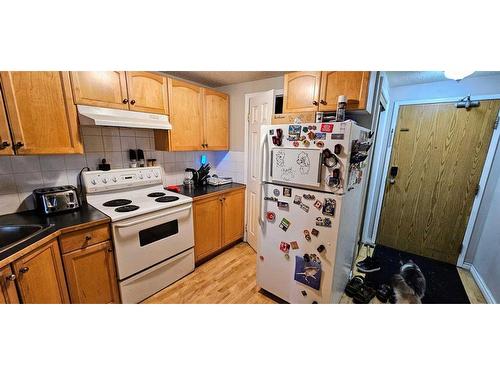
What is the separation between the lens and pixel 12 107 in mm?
1253

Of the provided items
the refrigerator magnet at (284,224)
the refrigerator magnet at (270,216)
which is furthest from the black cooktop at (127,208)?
the refrigerator magnet at (284,224)

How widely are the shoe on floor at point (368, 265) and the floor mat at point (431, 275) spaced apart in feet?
0.14

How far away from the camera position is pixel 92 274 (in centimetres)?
147

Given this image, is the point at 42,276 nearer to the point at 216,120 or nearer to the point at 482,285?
the point at 216,120

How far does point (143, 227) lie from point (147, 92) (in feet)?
3.96

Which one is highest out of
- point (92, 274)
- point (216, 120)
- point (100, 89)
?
point (100, 89)

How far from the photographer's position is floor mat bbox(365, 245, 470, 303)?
1943 mm

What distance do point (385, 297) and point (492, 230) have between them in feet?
4.17

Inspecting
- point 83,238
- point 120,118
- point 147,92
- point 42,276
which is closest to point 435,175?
point 147,92

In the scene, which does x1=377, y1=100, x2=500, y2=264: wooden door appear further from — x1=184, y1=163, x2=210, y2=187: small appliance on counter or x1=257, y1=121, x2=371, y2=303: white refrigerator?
x1=184, y1=163, x2=210, y2=187: small appliance on counter

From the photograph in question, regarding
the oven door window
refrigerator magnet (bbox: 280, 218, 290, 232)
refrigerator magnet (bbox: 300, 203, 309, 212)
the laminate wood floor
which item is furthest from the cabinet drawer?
refrigerator magnet (bbox: 300, 203, 309, 212)

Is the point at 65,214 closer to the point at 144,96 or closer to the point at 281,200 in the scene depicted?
the point at 144,96

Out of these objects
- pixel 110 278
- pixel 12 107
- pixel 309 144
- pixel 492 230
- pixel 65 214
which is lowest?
pixel 110 278
